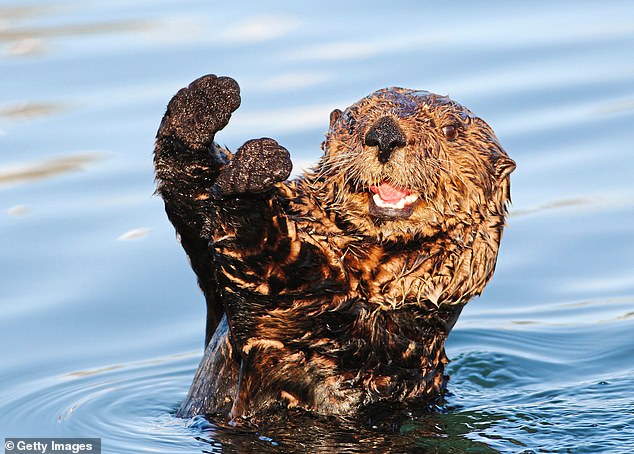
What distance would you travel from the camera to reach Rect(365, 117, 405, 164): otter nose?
5.18 meters

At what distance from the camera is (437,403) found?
5973 millimetres

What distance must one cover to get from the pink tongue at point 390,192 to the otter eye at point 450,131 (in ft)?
1.29

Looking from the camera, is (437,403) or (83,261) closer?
(437,403)

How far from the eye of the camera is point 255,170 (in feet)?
16.4

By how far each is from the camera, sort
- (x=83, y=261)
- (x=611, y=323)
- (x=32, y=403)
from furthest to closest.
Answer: (x=83, y=261), (x=611, y=323), (x=32, y=403)

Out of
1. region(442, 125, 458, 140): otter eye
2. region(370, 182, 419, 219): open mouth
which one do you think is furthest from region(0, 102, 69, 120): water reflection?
region(370, 182, 419, 219): open mouth

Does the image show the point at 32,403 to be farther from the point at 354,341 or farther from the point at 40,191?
the point at 40,191

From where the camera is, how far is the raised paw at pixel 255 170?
500 centimetres

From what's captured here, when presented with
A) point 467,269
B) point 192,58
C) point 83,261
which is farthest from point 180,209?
point 192,58

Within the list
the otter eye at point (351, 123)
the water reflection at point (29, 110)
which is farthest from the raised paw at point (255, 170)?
the water reflection at point (29, 110)

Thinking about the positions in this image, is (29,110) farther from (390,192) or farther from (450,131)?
(390,192)

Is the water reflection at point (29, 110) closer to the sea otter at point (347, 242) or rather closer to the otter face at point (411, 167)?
the sea otter at point (347, 242)

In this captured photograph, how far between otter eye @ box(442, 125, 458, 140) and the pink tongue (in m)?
0.39

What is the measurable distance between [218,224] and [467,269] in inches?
44.0
